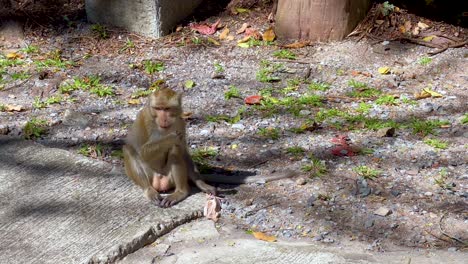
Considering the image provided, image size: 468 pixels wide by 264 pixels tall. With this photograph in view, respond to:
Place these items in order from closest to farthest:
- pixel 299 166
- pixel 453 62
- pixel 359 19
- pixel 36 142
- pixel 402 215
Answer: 1. pixel 402 215
2. pixel 299 166
3. pixel 36 142
4. pixel 453 62
5. pixel 359 19

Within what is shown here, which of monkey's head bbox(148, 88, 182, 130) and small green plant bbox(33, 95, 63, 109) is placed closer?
monkey's head bbox(148, 88, 182, 130)

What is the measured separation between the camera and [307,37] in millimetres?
7152

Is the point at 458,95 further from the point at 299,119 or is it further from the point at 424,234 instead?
the point at 424,234

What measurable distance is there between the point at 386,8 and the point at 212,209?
11.4 ft

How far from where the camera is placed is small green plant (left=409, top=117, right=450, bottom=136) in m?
5.63

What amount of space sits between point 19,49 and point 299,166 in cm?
338

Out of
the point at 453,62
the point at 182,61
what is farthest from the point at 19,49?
the point at 453,62

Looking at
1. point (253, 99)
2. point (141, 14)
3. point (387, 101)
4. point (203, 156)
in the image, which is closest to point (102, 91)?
point (141, 14)

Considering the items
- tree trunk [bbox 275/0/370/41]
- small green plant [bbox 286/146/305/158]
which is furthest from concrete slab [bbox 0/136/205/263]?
tree trunk [bbox 275/0/370/41]

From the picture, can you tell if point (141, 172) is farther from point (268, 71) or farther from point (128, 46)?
point (128, 46)

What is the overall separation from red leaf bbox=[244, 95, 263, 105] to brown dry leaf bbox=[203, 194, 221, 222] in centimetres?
159

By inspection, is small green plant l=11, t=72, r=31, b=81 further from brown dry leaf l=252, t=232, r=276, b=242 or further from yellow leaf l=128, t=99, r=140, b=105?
brown dry leaf l=252, t=232, r=276, b=242

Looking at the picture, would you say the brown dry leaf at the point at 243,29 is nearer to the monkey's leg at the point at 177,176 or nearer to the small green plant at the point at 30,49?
the small green plant at the point at 30,49

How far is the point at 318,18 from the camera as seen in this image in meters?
7.02
